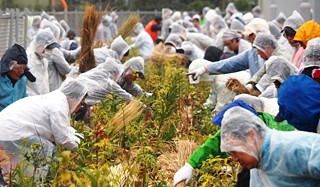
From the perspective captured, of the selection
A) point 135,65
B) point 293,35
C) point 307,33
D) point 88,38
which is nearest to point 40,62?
point 88,38

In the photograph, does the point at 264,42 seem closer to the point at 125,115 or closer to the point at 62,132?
the point at 125,115

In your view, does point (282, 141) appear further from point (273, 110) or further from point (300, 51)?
point (300, 51)

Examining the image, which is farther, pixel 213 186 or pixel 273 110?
pixel 273 110

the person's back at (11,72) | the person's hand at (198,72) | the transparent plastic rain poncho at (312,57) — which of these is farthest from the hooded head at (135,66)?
the transparent plastic rain poncho at (312,57)

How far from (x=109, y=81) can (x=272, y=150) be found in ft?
22.3

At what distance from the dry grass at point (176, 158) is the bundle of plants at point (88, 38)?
4.49m

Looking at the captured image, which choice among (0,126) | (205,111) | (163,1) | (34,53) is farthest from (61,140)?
(163,1)

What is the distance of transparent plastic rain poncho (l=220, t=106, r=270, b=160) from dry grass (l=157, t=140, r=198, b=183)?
324 centimetres

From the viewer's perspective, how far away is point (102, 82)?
13.0 metres

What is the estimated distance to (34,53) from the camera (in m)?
14.6

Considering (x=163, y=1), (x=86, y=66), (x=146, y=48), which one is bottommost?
(x=163, y=1)

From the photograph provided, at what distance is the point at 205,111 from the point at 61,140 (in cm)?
301

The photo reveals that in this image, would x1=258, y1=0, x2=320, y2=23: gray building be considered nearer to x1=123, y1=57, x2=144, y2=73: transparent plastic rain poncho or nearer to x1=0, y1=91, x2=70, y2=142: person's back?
x1=123, y1=57, x2=144, y2=73: transparent plastic rain poncho

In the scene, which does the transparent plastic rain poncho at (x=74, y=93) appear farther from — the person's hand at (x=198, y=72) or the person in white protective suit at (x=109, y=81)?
the person's hand at (x=198, y=72)
